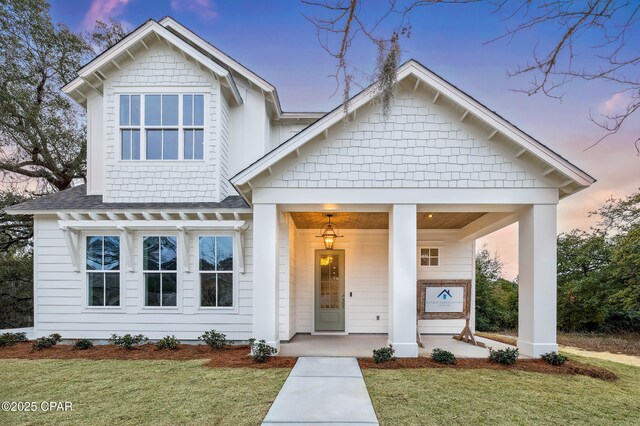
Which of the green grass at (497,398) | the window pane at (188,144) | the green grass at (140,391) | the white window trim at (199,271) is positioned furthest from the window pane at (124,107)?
the green grass at (497,398)

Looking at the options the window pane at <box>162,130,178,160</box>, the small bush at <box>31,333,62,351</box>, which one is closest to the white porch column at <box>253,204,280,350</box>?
the window pane at <box>162,130,178,160</box>

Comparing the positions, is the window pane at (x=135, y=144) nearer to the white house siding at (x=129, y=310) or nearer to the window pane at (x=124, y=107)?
the window pane at (x=124, y=107)

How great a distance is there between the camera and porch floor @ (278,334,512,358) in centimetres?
748

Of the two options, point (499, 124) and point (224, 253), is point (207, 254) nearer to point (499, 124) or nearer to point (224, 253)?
point (224, 253)

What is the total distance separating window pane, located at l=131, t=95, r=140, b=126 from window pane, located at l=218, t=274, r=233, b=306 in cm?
424

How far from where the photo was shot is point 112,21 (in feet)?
50.2

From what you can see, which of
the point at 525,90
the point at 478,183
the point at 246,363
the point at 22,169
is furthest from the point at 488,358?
the point at 22,169

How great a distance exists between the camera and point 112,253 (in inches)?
344

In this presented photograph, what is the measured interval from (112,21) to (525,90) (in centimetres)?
1744

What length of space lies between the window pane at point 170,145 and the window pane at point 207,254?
217 cm

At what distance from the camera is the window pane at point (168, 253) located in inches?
344

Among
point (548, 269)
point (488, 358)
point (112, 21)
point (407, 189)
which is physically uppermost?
point (112, 21)

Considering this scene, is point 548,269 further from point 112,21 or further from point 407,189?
point 112,21
